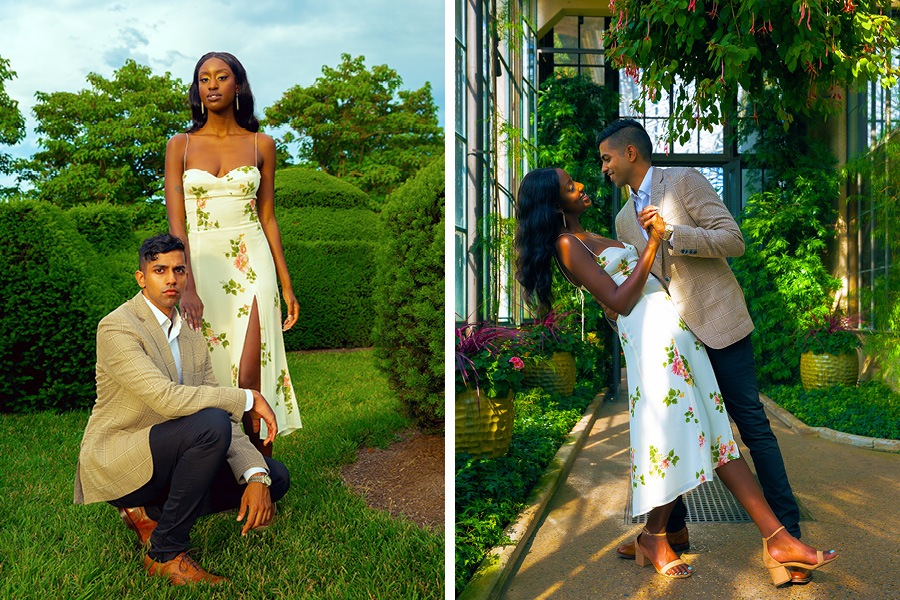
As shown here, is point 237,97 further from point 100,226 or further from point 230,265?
point 100,226

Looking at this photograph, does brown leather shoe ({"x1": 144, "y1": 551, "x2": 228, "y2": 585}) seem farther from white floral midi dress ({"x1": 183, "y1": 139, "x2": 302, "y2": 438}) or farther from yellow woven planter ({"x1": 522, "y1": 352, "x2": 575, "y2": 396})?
yellow woven planter ({"x1": 522, "y1": 352, "x2": 575, "y2": 396})

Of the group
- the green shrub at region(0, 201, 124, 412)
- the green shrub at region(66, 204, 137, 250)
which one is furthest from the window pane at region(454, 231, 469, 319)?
the green shrub at region(66, 204, 137, 250)

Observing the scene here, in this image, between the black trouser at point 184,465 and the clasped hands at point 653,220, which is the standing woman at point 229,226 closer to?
the black trouser at point 184,465

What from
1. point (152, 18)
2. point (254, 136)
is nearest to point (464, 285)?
point (254, 136)

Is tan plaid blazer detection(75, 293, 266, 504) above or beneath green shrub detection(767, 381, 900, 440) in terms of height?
above

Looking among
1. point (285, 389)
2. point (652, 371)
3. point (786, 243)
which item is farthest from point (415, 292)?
point (786, 243)

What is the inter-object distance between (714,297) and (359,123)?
12.1m

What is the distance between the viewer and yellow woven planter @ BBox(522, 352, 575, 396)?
6066 millimetres

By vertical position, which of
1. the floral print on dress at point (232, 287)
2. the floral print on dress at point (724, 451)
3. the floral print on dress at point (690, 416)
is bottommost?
the floral print on dress at point (724, 451)

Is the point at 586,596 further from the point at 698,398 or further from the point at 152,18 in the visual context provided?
the point at 152,18

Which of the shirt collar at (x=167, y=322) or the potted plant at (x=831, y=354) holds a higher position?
the shirt collar at (x=167, y=322)

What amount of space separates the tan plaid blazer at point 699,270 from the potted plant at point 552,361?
3384mm

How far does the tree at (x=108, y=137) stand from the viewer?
1052 centimetres

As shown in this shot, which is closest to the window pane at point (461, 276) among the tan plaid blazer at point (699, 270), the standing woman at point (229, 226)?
the standing woman at point (229, 226)
